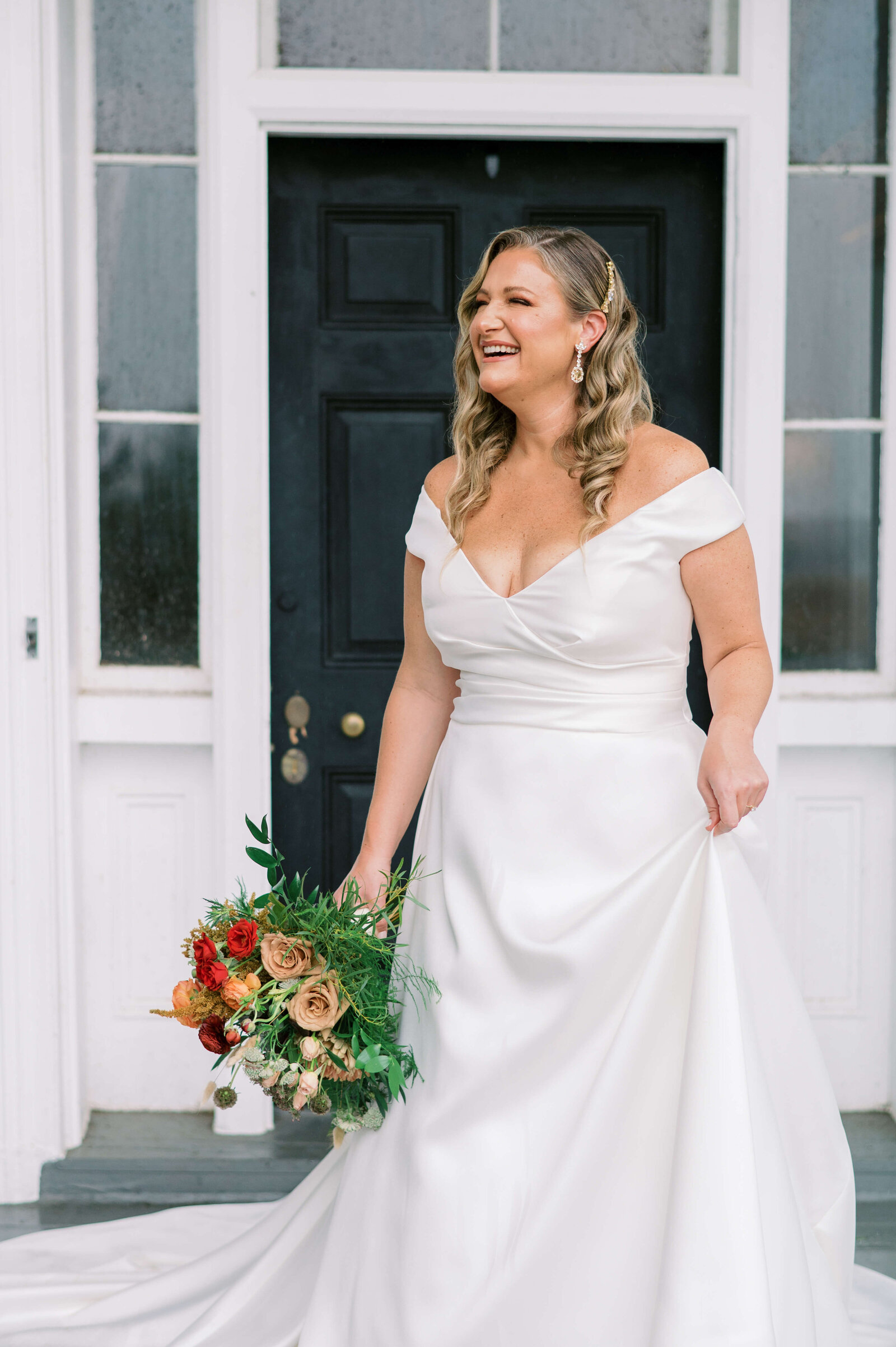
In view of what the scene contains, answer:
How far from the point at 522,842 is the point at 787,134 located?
2048 mm

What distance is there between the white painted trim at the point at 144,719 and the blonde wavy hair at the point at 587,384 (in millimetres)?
1290

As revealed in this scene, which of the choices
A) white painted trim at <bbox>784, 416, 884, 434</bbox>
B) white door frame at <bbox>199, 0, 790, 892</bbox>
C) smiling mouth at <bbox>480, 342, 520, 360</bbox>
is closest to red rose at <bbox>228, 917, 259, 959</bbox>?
smiling mouth at <bbox>480, 342, 520, 360</bbox>

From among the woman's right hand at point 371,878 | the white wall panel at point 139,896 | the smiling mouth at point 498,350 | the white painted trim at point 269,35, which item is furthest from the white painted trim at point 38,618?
the smiling mouth at point 498,350

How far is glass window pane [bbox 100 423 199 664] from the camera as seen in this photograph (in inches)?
122

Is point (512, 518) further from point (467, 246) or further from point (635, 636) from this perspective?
point (467, 246)

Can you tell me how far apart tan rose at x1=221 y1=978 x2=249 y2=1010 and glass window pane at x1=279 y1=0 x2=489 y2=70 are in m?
2.25

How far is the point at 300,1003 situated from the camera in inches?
Answer: 67.2

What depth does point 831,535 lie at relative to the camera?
314cm

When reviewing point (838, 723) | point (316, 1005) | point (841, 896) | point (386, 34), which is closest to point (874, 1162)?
point (841, 896)

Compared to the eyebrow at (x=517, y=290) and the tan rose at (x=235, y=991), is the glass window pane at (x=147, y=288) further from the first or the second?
the tan rose at (x=235, y=991)

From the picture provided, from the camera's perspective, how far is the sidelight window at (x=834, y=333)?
9.81ft

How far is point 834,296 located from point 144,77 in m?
1.82

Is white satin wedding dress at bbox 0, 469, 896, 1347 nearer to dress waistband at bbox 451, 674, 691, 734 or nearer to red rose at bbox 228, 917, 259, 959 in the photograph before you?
dress waistband at bbox 451, 674, 691, 734

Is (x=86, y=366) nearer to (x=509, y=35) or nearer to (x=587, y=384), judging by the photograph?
(x=509, y=35)
